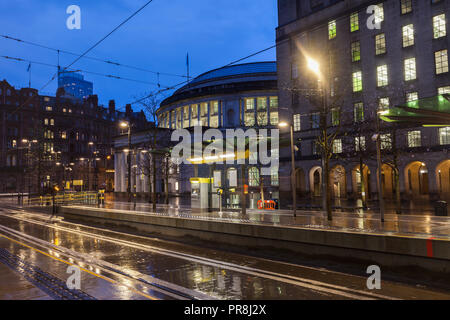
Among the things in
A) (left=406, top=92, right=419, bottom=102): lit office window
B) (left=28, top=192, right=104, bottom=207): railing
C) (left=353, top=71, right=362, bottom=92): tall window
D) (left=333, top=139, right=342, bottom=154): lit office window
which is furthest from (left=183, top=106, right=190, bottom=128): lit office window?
(left=406, top=92, right=419, bottom=102): lit office window

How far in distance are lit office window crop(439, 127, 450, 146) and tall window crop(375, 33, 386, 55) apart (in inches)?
489

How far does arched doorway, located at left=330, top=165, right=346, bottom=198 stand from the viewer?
169 feet

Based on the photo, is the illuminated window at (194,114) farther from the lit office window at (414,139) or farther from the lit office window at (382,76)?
the lit office window at (414,139)

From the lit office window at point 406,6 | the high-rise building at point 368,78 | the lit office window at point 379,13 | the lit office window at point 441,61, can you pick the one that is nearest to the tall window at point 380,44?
the high-rise building at point 368,78

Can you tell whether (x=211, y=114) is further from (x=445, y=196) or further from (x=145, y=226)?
(x=145, y=226)

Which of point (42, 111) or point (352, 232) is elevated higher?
point (42, 111)

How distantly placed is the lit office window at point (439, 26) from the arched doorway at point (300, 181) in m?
25.3

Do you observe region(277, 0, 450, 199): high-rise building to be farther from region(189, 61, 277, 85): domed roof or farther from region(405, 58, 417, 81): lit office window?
region(189, 61, 277, 85): domed roof

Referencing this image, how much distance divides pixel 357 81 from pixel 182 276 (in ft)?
147

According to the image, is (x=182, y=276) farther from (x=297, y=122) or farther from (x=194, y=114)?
(x=194, y=114)
